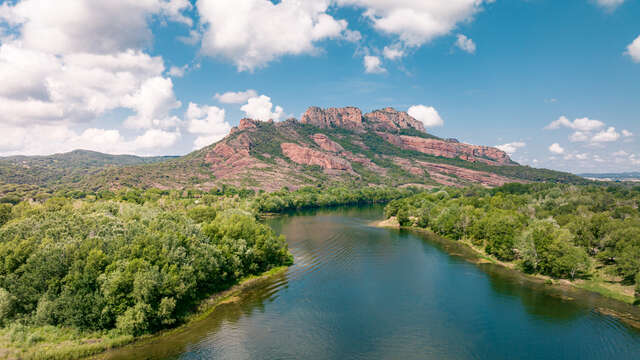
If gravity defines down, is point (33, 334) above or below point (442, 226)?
below

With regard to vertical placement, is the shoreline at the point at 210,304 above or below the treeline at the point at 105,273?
below

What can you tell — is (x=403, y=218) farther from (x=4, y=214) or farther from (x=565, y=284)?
(x=4, y=214)

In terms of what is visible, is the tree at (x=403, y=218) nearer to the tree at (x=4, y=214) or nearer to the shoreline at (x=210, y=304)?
the shoreline at (x=210, y=304)

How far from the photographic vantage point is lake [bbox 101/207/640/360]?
119 feet

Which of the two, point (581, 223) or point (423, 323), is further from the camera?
point (581, 223)

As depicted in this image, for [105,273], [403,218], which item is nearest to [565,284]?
[403,218]

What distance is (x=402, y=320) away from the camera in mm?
43719

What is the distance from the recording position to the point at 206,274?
48.9m

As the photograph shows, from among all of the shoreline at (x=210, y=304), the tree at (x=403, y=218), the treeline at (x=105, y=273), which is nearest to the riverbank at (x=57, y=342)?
the shoreline at (x=210, y=304)

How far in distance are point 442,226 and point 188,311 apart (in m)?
79.4

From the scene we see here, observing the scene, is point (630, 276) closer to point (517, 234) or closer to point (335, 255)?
point (517, 234)

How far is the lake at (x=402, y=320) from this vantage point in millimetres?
36250

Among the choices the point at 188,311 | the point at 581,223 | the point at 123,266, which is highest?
the point at 581,223

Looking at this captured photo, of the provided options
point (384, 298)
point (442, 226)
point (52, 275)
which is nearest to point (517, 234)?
point (442, 226)
